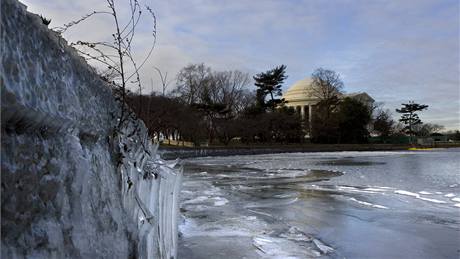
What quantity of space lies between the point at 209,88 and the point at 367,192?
69.5 m

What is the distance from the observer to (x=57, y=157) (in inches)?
88.7

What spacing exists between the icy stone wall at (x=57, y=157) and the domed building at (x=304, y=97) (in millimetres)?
88366

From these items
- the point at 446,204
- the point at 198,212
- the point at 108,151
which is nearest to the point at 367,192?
the point at 446,204

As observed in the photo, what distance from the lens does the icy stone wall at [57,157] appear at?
5.77 feet

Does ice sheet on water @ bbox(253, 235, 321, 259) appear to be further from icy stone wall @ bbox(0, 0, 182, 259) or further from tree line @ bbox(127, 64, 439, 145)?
tree line @ bbox(127, 64, 439, 145)

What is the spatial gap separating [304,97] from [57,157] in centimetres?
10265

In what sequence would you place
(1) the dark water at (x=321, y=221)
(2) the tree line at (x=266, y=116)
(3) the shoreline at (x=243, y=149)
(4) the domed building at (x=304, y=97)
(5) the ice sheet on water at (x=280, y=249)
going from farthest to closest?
(4) the domed building at (x=304, y=97), (2) the tree line at (x=266, y=116), (3) the shoreline at (x=243, y=149), (1) the dark water at (x=321, y=221), (5) the ice sheet on water at (x=280, y=249)

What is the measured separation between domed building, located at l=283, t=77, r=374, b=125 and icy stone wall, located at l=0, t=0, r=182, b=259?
8837 cm

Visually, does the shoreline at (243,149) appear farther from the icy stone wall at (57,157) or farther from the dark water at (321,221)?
the icy stone wall at (57,157)

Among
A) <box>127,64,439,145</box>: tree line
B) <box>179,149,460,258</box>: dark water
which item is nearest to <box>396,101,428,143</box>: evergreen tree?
<box>127,64,439,145</box>: tree line

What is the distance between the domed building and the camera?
94.1m

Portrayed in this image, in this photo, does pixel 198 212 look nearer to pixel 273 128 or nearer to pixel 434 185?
pixel 434 185

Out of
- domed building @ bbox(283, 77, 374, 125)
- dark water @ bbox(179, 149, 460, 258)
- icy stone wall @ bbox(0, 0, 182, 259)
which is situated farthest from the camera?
domed building @ bbox(283, 77, 374, 125)

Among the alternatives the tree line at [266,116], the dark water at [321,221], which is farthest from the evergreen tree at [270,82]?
the dark water at [321,221]
